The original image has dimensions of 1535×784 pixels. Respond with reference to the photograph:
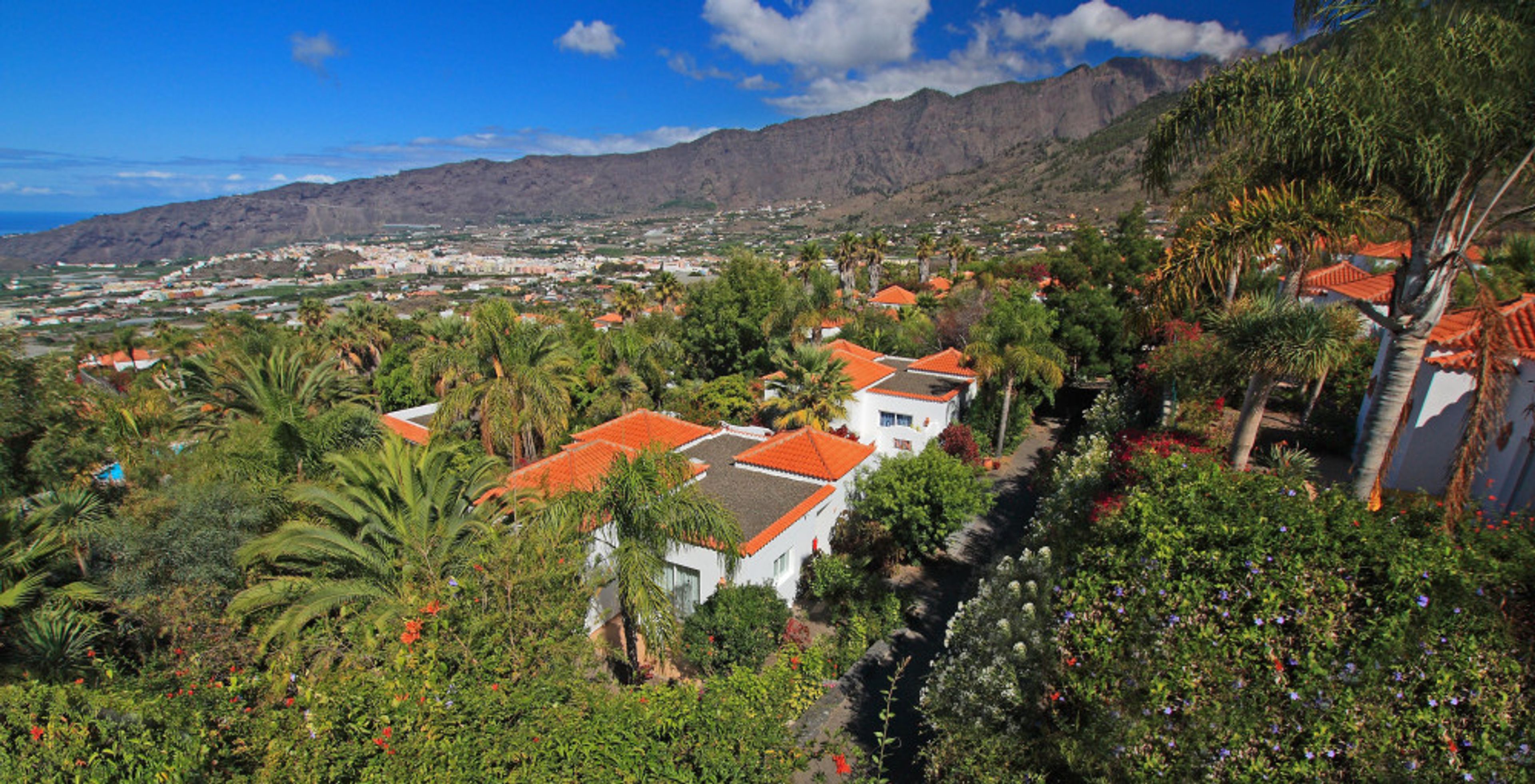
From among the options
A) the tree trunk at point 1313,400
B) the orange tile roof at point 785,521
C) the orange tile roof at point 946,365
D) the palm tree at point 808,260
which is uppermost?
the palm tree at point 808,260

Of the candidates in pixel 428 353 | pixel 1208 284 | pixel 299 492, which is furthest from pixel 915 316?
pixel 299 492

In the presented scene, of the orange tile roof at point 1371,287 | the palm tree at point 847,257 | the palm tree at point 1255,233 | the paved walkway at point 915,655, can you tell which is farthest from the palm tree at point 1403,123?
the palm tree at point 847,257

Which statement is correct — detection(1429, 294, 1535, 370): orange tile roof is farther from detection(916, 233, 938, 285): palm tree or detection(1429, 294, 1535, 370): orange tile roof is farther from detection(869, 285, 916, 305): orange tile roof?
detection(916, 233, 938, 285): palm tree

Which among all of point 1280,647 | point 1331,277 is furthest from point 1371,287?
point 1280,647

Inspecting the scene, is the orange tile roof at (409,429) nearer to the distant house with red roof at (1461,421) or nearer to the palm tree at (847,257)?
the distant house with red roof at (1461,421)

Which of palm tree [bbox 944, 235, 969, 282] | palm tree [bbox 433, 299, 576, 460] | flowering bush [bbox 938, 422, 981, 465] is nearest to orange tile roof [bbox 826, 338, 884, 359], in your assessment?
flowering bush [bbox 938, 422, 981, 465]

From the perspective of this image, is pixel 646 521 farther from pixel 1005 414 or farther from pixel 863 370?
pixel 1005 414
